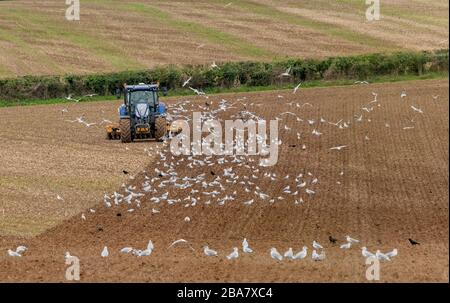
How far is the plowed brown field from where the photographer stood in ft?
50.5

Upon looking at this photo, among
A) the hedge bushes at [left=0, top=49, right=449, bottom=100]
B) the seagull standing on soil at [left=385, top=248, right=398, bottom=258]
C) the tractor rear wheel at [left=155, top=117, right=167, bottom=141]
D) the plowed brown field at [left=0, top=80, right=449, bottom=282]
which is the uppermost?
the seagull standing on soil at [left=385, top=248, right=398, bottom=258]

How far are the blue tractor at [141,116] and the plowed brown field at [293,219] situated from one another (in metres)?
1.10

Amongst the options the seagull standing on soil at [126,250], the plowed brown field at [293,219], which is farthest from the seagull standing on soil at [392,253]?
the seagull standing on soil at [126,250]

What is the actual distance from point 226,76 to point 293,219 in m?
31.8

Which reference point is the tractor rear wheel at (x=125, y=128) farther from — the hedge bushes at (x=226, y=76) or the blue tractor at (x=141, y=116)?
the hedge bushes at (x=226, y=76)

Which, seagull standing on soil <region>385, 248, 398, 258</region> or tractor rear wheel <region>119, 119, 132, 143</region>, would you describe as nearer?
seagull standing on soil <region>385, 248, 398, 258</region>

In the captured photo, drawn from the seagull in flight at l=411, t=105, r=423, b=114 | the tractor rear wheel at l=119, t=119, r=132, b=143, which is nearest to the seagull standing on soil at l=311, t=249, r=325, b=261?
the tractor rear wheel at l=119, t=119, r=132, b=143

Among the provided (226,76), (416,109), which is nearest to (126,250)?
(416,109)

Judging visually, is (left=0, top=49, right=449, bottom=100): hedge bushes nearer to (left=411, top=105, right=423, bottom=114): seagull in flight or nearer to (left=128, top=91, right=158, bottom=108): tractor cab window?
(left=411, top=105, right=423, bottom=114): seagull in flight

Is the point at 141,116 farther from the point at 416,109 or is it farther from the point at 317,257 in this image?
the point at 317,257

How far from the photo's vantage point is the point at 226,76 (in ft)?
173

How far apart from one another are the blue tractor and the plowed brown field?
1.10 meters

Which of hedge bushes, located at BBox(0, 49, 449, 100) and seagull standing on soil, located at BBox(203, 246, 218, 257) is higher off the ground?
seagull standing on soil, located at BBox(203, 246, 218, 257)

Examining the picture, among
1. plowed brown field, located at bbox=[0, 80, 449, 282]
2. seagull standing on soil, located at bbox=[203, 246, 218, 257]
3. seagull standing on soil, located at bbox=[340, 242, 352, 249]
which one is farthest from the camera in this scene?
seagull standing on soil, located at bbox=[203, 246, 218, 257]
